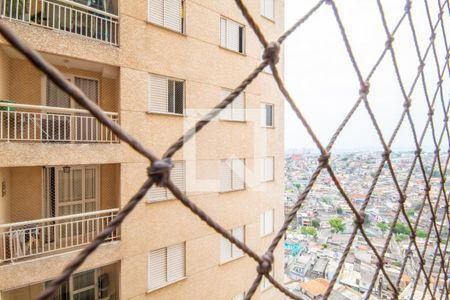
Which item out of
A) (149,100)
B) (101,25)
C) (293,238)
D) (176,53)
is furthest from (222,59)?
(293,238)

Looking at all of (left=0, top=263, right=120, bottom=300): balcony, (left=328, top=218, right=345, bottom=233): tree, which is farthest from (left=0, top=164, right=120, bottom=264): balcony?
(left=328, top=218, right=345, bottom=233): tree

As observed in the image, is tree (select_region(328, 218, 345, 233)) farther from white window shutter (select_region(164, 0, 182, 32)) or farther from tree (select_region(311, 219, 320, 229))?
white window shutter (select_region(164, 0, 182, 32))

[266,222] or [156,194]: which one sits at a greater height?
[156,194]

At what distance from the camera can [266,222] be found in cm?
595

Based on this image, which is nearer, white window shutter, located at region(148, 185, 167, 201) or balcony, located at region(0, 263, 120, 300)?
balcony, located at region(0, 263, 120, 300)

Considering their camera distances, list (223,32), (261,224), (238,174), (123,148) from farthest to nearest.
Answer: (261,224), (238,174), (223,32), (123,148)

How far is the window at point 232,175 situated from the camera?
16.0 ft

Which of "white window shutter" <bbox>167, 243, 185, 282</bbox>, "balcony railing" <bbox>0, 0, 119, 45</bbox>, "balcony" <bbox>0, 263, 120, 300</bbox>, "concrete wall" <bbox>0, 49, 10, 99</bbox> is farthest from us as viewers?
"white window shutter" <bbox>167, 243, 185, 282</bbox>

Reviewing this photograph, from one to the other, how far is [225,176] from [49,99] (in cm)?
312

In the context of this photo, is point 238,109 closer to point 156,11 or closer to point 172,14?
point 172,14

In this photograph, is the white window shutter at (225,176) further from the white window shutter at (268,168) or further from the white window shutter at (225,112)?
the white window shutter at (268,168)

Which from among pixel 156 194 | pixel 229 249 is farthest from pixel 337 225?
pixel 156 194

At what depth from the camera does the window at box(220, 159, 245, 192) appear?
16.0ft

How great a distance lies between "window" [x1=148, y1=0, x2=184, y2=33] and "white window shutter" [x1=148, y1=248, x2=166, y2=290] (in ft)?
12.0
